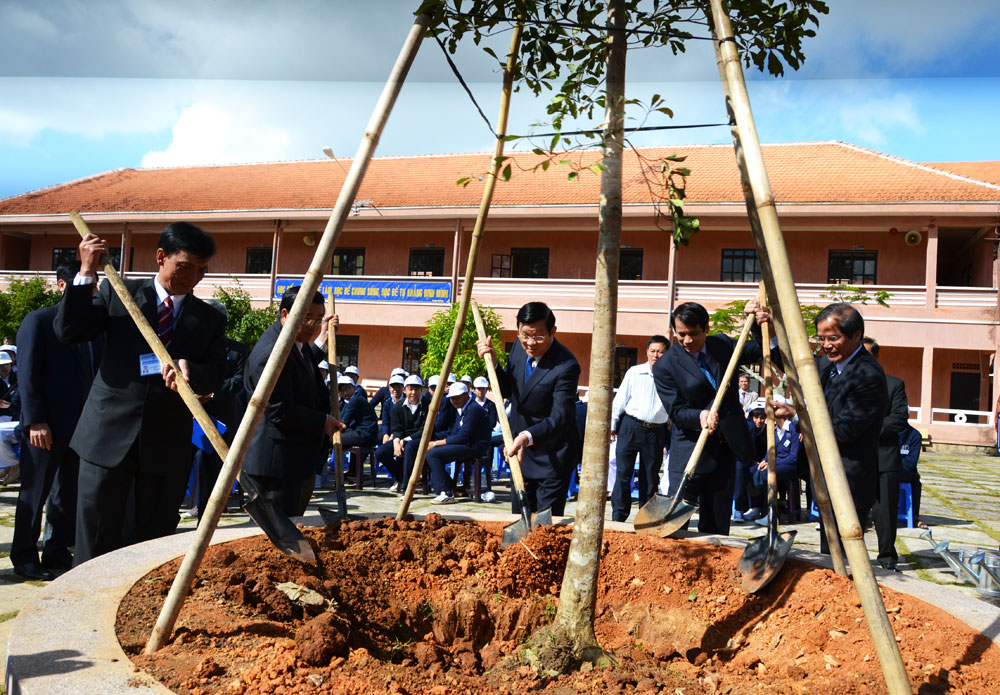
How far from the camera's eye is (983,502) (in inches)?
376

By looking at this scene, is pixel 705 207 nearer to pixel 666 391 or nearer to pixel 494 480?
pixel 494 480

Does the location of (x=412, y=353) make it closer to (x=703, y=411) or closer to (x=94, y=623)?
(x=703, y=411)

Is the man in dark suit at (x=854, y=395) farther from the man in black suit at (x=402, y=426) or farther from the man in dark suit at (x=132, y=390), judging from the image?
the man in black suit at (x=402, y=426)

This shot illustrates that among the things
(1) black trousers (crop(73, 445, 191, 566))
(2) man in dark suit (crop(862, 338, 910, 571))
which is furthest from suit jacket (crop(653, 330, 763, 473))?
(1) black trousers (crop(73, 445, 191, 566))

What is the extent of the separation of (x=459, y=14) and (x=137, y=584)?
2256mm

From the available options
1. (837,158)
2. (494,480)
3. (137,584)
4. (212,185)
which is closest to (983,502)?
(494,480)

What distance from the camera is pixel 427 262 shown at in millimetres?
23516

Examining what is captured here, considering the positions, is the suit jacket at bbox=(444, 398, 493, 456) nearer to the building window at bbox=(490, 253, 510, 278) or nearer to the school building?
the school building

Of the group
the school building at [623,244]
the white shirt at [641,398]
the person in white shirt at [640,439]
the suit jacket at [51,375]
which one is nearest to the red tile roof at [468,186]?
the school building at [623,244]

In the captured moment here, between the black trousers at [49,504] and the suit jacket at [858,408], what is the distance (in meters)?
4.40

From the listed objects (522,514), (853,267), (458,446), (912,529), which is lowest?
(912,529)

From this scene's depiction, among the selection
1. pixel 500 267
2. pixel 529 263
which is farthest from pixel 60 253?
pixel 529 263

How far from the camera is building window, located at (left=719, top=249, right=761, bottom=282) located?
20984 millimetres

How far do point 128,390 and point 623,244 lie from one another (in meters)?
19.5
